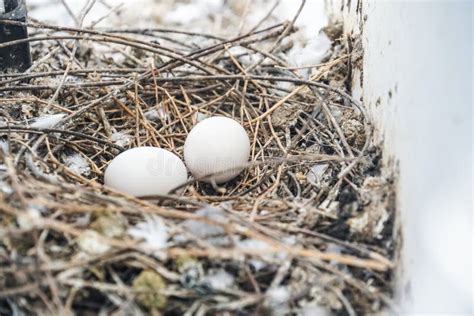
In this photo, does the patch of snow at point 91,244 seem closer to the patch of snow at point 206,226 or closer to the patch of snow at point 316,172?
the patch of snow at point 206,226

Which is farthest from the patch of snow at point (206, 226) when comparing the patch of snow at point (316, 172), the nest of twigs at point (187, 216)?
the patch of snow at point (316, 172)

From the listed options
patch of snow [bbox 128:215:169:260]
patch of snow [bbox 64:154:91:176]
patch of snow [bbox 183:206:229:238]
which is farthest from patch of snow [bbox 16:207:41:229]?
patch of snow [bbox 64:154:91:176]

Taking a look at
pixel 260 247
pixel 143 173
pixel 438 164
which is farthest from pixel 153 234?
A: pixel 438 164

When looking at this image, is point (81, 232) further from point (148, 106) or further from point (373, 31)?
point (373, 31)

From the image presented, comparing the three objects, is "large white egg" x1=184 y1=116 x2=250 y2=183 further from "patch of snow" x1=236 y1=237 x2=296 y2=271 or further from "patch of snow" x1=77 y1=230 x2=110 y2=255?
"patch of snow" x1=77 y1=230 x2=110 y2=255

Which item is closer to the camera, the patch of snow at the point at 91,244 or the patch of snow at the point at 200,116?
the patch of snow at the point at 91,244
